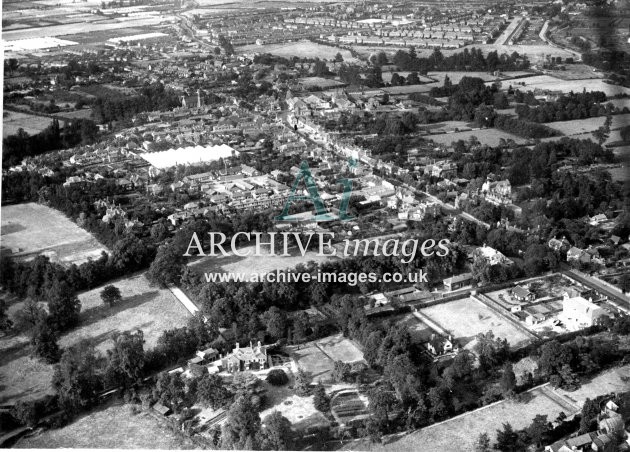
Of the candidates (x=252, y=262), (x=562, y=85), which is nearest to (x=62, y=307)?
(x=252, y=262)

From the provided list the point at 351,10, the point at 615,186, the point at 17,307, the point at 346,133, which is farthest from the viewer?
the point at 351,10

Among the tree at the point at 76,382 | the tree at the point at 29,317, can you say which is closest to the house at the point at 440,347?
the tree at the point at 76,382

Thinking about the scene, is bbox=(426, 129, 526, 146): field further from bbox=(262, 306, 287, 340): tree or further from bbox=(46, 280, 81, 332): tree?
bbox=(46, 280, 81, 332): tree

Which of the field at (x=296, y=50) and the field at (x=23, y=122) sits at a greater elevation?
the field at (x=296, y=50)

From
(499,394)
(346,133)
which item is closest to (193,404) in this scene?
(499,394)

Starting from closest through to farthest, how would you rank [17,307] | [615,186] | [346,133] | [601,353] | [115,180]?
[601,353]
[17,307]
[615,186]
[115,180]
[346,133]

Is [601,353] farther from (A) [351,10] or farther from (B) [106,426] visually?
(A) [351,10]

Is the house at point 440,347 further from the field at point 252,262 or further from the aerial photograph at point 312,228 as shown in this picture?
the field at point 252,262

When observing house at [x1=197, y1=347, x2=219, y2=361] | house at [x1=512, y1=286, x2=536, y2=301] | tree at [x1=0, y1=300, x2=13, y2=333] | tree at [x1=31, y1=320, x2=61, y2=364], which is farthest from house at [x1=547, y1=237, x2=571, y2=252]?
tree at [x1=0, y1=300, x2=13, y2=333]
